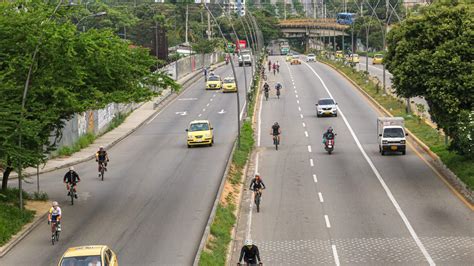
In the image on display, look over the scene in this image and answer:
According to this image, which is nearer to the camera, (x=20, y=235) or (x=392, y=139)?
(x=20, y=235)

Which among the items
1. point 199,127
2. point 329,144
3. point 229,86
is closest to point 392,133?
point 329,144

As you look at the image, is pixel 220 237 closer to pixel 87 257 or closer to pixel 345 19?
pixel 87 257

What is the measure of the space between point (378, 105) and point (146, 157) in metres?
28.0

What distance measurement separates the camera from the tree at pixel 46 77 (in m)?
31.8

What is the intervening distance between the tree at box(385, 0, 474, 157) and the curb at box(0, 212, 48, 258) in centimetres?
1753

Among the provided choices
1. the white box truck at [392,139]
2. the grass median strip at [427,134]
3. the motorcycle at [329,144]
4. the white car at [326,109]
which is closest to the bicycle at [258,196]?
the grass median strip at [427,134]

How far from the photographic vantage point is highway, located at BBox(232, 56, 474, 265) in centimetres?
2889

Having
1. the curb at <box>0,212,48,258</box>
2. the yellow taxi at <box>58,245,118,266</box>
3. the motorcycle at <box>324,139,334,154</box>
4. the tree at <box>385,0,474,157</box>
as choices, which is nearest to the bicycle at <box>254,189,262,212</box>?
the curb at <box>0,212,48,258</box>

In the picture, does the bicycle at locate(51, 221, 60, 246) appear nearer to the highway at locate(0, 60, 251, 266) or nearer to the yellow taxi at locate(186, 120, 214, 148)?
the highway at locate(0, 60, 251, 266)

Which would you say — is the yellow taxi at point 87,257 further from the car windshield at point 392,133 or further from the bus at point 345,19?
the bus at point 345,19

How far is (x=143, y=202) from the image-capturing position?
36.9m

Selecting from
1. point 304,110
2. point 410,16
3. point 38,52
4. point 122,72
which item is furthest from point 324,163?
point 304,110

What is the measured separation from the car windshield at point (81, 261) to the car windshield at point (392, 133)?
2927 centimetres

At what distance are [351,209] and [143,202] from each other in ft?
26.7
